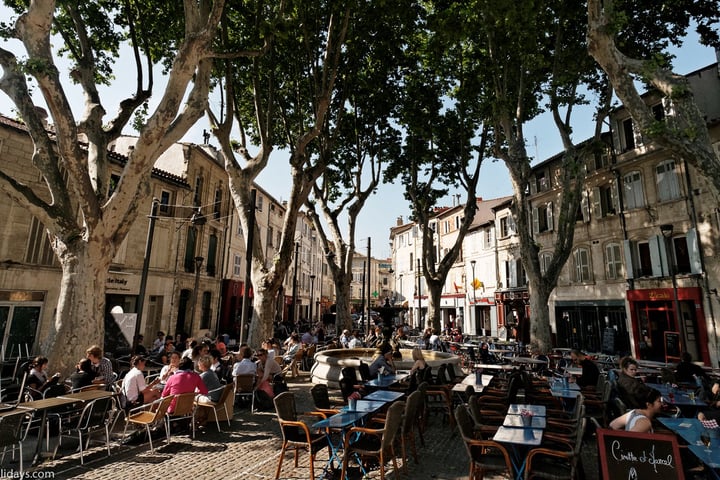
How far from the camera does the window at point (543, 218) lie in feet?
77.4

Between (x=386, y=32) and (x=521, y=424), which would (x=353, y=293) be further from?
(x=521, y=424)

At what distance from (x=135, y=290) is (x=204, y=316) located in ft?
19.3

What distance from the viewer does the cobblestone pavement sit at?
201 inches

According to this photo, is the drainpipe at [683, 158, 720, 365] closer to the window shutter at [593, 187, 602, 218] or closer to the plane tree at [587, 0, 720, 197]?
the window shutter at [593, 187, 602, 218]

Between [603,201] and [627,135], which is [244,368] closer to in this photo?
[603,201]

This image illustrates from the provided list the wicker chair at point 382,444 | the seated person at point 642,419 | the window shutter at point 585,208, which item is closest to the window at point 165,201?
the wicker chair at point 382,444

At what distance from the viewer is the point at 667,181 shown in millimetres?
16875

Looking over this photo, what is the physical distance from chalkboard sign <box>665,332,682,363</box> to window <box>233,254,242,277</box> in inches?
956

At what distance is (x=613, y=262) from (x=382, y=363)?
A: 53.4 feet

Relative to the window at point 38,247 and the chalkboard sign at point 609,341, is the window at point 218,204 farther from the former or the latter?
the chalkboard sign at point 609,341

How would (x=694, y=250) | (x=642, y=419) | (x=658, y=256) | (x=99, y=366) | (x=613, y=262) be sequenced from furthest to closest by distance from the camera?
1. (x=613, y=262)
2. (x=658, y=256)
3. (x=694, y=250)
4. (x=99, y=366)
5. (x=642, y=419)

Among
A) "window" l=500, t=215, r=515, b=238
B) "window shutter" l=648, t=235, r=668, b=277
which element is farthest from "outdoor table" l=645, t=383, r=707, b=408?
"window" l=500, t=215, r=515, b=238

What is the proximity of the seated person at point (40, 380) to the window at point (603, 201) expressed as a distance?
893 inches

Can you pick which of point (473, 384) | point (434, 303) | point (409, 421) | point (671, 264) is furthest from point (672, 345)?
point (409, 421)
